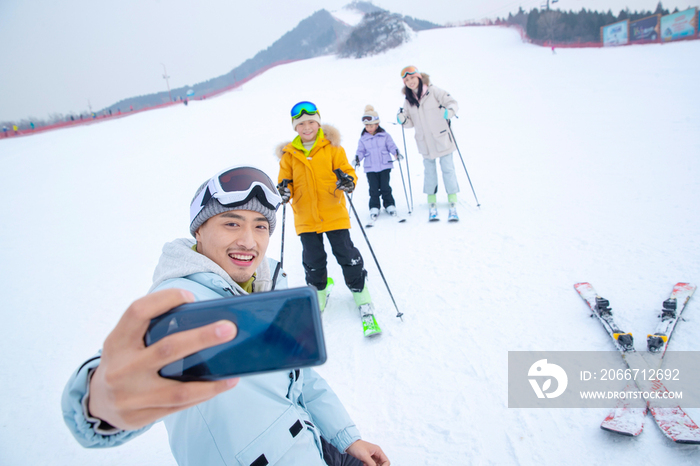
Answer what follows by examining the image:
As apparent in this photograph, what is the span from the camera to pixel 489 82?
56.2 ft

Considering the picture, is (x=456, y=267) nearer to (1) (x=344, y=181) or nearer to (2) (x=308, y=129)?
(1) (x=344, y=181)

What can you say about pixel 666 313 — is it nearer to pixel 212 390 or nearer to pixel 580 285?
pixel 580 285

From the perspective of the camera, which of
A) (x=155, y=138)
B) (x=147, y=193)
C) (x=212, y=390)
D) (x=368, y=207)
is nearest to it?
(x=212, y=390)

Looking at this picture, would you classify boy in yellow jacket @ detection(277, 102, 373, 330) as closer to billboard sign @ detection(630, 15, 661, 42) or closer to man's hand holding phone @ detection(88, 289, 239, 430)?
man's hand holding phone @ detection(88, 289, 239, 430)

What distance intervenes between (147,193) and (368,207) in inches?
236

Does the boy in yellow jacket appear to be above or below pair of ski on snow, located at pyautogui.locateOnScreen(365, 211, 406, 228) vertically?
above

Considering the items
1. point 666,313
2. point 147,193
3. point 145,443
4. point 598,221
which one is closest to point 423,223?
point 598,221

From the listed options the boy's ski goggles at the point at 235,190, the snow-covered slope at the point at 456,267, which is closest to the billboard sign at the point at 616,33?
the snow-covered slope at the point at 456,267

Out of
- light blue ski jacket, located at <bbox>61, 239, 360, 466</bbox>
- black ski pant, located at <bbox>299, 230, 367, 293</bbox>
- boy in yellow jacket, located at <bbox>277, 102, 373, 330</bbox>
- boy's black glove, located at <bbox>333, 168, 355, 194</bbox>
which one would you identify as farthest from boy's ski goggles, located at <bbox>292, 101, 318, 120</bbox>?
light blue ski jacket, located at <bbox>61, 239, 360, 466</bbox>

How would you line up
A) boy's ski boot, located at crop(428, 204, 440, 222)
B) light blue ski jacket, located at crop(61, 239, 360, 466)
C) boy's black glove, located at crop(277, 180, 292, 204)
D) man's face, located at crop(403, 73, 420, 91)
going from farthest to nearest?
boy's ski boot, located at crop(428, 204, 440, 222), man's face, located at crop(403, 73, 420, 91), boy's black glove, located at crop(277, 180, 292, 204), light blue ski jacket, located at crop(61, 239, 360, 466)

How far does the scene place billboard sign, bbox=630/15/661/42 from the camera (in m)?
25.8

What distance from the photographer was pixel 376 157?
623 cm

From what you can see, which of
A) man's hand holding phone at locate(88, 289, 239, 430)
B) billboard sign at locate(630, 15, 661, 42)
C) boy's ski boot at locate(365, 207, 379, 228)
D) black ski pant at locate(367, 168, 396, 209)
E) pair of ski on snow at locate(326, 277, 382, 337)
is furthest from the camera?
billboard sign at locate(630, 15, 661, 42)

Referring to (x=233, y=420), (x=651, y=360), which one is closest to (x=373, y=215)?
(x=651, y=360)
